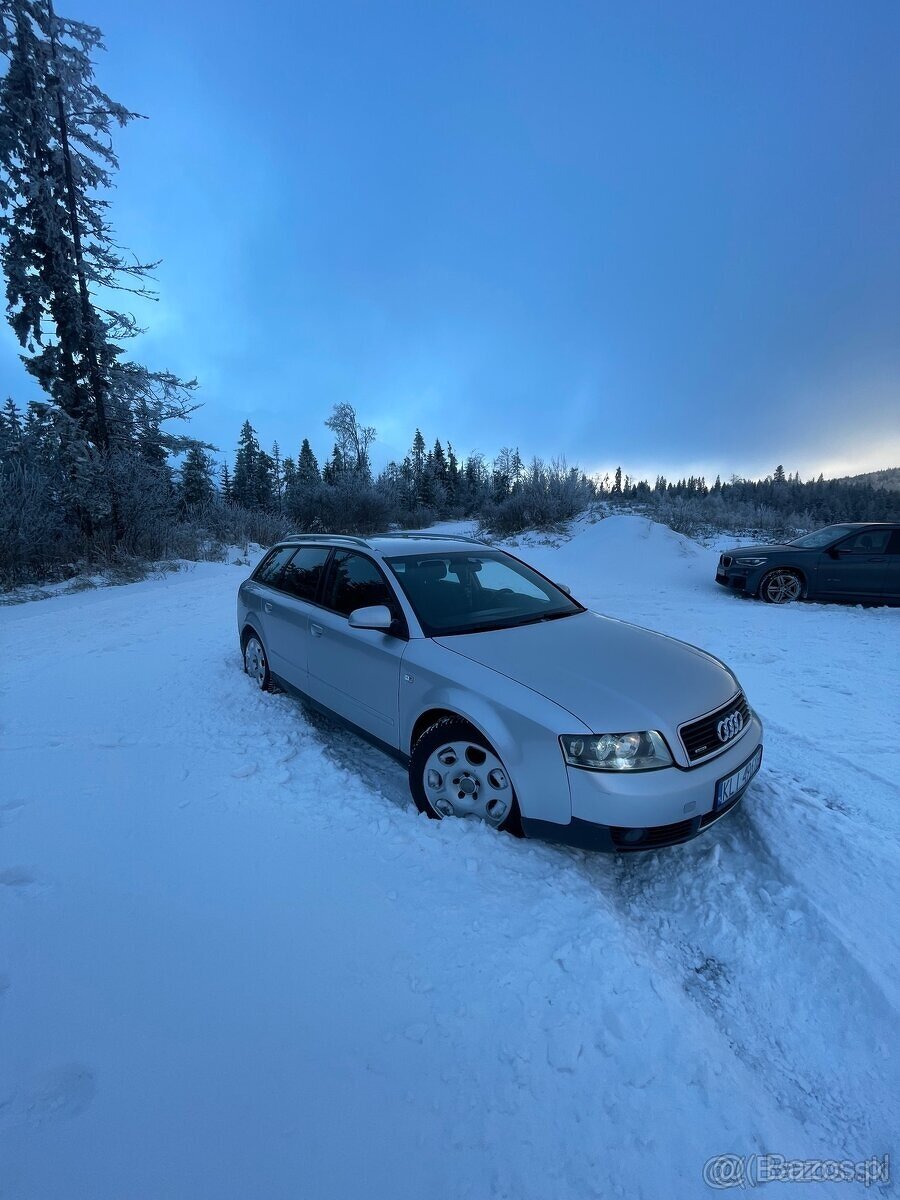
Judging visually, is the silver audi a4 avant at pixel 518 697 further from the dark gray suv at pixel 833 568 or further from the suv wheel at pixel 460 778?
the dark gray suv at pixel 833 568

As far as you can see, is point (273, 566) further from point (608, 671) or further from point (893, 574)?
point (893, 574)

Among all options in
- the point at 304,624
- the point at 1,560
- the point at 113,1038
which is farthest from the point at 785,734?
the point at 1,560

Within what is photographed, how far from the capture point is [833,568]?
28.4ft

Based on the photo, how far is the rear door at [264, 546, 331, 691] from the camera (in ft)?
13.3

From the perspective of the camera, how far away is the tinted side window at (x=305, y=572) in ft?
13.7

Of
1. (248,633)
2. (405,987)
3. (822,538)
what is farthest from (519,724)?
(822,538)

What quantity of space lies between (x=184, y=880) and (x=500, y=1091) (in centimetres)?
161

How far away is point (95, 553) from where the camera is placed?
1227 centimetres

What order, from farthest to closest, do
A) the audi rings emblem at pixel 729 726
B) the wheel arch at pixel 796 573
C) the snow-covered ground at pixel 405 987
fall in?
1. the wheel arch at pixel 796 573
2. the audi rings emblem at pixel 729 726
3. the snow-covered ground at pixel 405 987

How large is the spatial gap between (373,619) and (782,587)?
859 centimetres

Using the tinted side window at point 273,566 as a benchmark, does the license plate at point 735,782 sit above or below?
below

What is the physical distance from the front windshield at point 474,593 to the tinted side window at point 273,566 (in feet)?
5.44

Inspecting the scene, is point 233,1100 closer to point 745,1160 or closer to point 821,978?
point 745,1160

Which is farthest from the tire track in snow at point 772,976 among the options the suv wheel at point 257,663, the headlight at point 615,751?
the suv wheel at point 257,663
